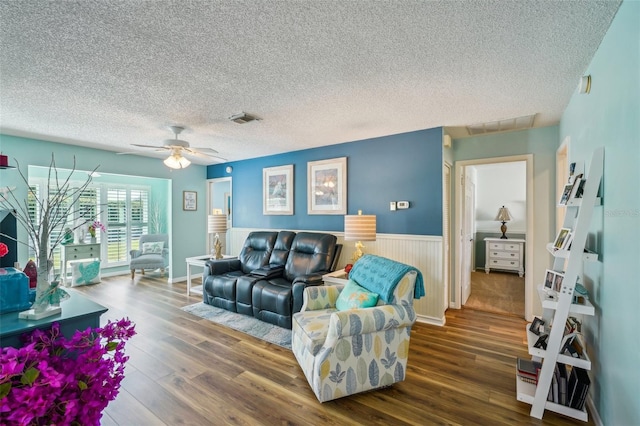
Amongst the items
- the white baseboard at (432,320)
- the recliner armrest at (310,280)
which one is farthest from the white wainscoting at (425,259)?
the recliner armrest at (310,280)

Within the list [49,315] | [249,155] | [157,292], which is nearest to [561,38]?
[49,315]

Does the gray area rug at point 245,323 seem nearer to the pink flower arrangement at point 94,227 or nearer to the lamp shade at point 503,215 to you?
the pink flower arrangement at point 94,227

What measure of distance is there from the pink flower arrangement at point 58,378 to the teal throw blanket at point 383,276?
5.62ft

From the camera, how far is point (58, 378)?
1082mm

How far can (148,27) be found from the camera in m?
1.63

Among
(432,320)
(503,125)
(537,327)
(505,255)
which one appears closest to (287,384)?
(537,327)

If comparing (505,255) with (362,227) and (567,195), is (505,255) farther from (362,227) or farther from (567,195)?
(567,195)

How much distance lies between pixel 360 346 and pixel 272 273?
6.66 ft

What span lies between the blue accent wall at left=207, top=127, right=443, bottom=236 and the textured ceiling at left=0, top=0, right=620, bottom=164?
44 cm

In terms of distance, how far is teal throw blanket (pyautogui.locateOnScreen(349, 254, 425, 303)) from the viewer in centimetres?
226

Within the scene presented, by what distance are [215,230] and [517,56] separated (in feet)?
14.5

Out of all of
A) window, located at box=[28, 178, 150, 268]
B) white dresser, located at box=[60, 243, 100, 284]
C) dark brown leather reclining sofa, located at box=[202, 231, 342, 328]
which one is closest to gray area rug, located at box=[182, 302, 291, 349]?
dark brown leather reclining sofa, located at box=[202, 231, 342, 328]

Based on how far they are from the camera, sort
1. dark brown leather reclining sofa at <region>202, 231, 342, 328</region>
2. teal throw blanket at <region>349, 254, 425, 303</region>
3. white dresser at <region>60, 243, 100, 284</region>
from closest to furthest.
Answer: teal throw blanket at <region>349, 254, 425, 303</region>, dark brown leather reclining sofa at <region>202, 231, 342, 328</region>, white dresser at <region>60, 243, 100, 284</region>

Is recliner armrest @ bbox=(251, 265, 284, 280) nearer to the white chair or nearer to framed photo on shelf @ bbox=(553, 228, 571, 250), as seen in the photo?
framed photo on shelf @ bbox=(553, 228, 571, 250)
